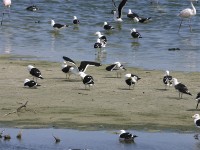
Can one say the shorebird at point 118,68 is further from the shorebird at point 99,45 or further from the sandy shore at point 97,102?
the shorebird at point 99,45

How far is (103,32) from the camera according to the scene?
106 feet

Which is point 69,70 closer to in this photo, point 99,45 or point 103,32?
point 99,45

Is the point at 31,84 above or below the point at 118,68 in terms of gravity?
below

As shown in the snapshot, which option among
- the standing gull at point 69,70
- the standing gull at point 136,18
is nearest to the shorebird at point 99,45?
the standing gull at point 69,70

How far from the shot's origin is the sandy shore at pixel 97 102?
14812mm

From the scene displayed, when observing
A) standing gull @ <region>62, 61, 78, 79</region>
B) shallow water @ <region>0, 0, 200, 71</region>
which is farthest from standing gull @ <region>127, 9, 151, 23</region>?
standing gull @ <region>62, 61, 78, 79</region>

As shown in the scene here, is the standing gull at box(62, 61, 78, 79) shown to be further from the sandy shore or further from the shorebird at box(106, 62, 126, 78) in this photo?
the shorebird at box(106, 62, 126, 78)

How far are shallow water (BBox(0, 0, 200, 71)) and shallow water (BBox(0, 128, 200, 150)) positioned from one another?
28.3 ft

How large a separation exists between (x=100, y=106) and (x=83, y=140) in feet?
9.46

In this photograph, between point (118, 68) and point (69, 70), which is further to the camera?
point (118, 68)

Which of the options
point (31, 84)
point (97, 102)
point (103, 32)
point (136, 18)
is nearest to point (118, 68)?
point (31, 84)

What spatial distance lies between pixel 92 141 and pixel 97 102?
3444 millimetres

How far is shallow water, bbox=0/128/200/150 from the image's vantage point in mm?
13070

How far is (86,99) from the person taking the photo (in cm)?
1711
